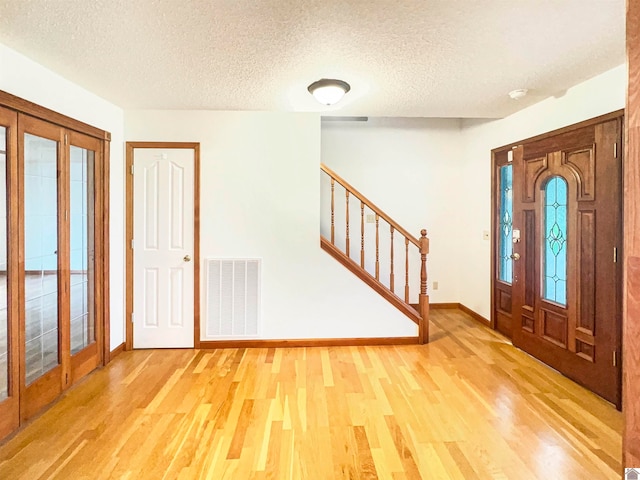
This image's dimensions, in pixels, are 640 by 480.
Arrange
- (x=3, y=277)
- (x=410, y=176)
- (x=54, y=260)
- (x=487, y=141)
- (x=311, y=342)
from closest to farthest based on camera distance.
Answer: (x=3, y=277), (x=54, y=260), (x=311, y=342), (x=487, y=141), (x=410, y=176)

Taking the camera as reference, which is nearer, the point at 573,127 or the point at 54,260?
the point at 54,260

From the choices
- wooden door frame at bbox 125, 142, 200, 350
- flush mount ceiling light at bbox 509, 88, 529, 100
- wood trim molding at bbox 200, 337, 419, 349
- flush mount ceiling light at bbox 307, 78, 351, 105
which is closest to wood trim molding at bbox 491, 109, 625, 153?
flush mount ceiling light at bbox 509, 88, 529, 100

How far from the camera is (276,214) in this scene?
3.63 metres

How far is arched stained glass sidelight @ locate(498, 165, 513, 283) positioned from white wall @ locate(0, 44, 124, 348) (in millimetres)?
3942

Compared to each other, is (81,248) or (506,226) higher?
(506,226)

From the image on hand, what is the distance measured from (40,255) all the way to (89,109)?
1273mm

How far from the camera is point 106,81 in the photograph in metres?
2.75

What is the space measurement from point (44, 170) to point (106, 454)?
73.1 inches

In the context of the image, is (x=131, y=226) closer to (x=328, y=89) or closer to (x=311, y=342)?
(x=311, y=342)

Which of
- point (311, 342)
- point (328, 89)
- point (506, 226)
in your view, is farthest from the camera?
point (506, 226)

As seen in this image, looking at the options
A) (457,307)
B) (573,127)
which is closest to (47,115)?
(573,127)

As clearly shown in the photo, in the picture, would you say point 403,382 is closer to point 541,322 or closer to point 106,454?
point 541,322

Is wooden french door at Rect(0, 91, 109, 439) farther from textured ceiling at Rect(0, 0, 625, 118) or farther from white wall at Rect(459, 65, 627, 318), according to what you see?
white wall at Rect(459, 65, 627, 318)

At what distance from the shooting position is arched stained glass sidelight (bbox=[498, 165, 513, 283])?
396 cm
